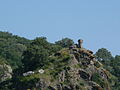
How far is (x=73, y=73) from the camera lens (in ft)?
393

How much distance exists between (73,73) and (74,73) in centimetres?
33

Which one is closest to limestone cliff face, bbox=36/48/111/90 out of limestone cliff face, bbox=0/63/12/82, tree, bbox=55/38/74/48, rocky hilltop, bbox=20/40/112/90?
rocky hilltop, bbox=20/40/112/90

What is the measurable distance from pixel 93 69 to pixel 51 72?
10666 millimetres

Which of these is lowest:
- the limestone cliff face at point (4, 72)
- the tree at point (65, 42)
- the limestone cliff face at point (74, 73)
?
the limestone cliff face at point (74, 73)

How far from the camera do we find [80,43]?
130m

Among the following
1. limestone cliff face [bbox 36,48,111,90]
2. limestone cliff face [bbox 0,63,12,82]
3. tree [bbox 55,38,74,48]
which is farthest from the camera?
tree [bbox 55,38,74,48]

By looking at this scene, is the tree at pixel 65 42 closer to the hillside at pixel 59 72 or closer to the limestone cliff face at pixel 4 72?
the limestone cliff face at pixel 4 72

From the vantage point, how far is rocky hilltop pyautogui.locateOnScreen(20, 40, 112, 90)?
116 metres

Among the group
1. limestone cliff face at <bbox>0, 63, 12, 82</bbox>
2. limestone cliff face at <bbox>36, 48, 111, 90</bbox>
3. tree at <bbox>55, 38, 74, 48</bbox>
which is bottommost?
limestone cliff face at <bbox>36, 48, 111, 90</bbox>

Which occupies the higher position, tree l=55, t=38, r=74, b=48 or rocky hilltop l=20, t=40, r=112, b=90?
tree l=55, t=38, r=74, b=48

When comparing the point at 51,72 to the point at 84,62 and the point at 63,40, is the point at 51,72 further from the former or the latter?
the point at 63,40

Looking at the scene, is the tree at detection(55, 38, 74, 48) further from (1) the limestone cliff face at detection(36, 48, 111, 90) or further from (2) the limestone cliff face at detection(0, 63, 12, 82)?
(1) the limestone cliff face at detection(36, 48, 111, 90)

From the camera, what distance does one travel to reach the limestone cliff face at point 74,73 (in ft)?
381

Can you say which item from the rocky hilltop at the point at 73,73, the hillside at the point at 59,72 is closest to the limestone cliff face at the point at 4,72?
the hillside at the point at 59,72
